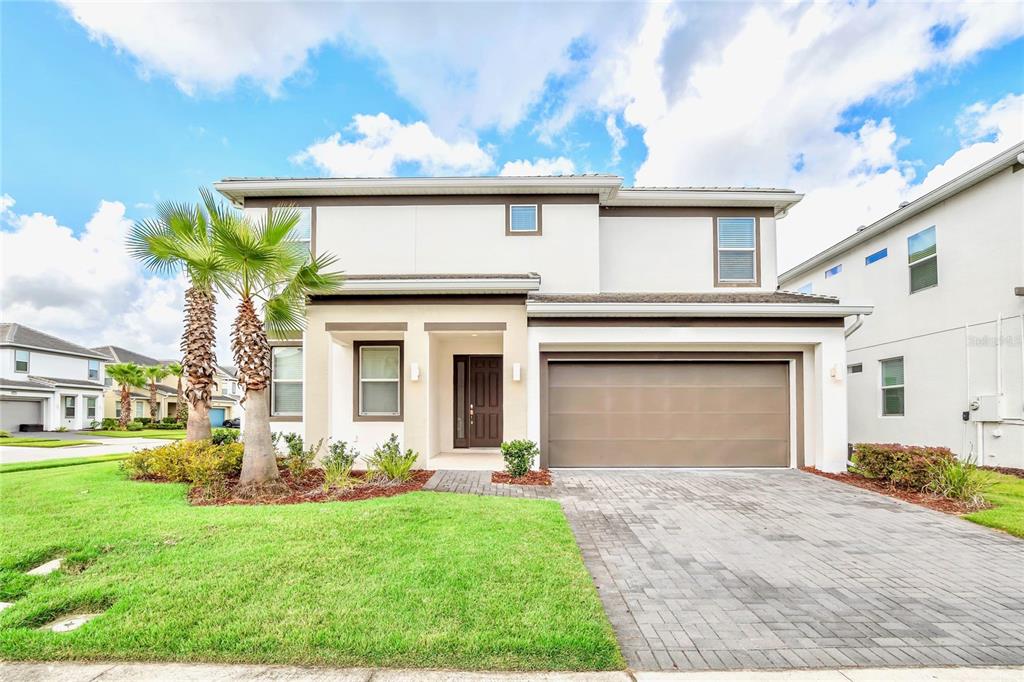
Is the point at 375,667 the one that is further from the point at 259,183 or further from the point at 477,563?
the point at 259,183

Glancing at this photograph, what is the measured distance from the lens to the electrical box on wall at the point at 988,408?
29.9ft

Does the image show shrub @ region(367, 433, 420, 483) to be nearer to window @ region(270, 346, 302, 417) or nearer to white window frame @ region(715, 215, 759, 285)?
window @ region(270, 346, 302, 417)

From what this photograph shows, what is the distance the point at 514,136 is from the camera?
625 inches

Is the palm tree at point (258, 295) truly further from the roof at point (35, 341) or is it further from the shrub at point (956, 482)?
the roof at point (35, 341)

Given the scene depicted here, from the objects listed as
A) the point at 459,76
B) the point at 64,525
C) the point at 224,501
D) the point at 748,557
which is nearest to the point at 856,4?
the point at 459,76

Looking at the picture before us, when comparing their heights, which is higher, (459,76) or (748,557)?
(459,76)

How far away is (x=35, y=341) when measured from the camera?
28.8 m

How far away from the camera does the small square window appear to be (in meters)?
10.6

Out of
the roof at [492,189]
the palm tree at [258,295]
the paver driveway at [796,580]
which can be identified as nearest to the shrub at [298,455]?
the palm tree at [258,295]

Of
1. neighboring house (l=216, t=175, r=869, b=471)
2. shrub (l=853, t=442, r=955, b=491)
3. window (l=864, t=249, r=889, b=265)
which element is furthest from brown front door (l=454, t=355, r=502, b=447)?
window (l=864, t=249, r=889, b=265)

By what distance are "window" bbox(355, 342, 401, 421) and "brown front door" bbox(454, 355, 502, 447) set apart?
1617mm

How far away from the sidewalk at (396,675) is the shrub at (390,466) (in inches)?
192

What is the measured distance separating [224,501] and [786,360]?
1057 cm

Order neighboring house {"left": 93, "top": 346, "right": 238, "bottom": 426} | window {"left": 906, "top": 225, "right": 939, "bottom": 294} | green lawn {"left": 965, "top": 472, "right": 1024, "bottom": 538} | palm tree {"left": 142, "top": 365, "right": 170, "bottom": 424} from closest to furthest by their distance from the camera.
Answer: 1. green lawn {"left": 965, "top": 472, "right": 1024, "bottom": 538}
2. window {"left": 906, "top": 225, "right": 939, "bottom": 294}
3. palm tree {"left": 142, "top": 365, "right": 170, "bottom": 424}
4. neighboring house {"left": 93, "top": 346, "right": 238, "bottom": 426}
